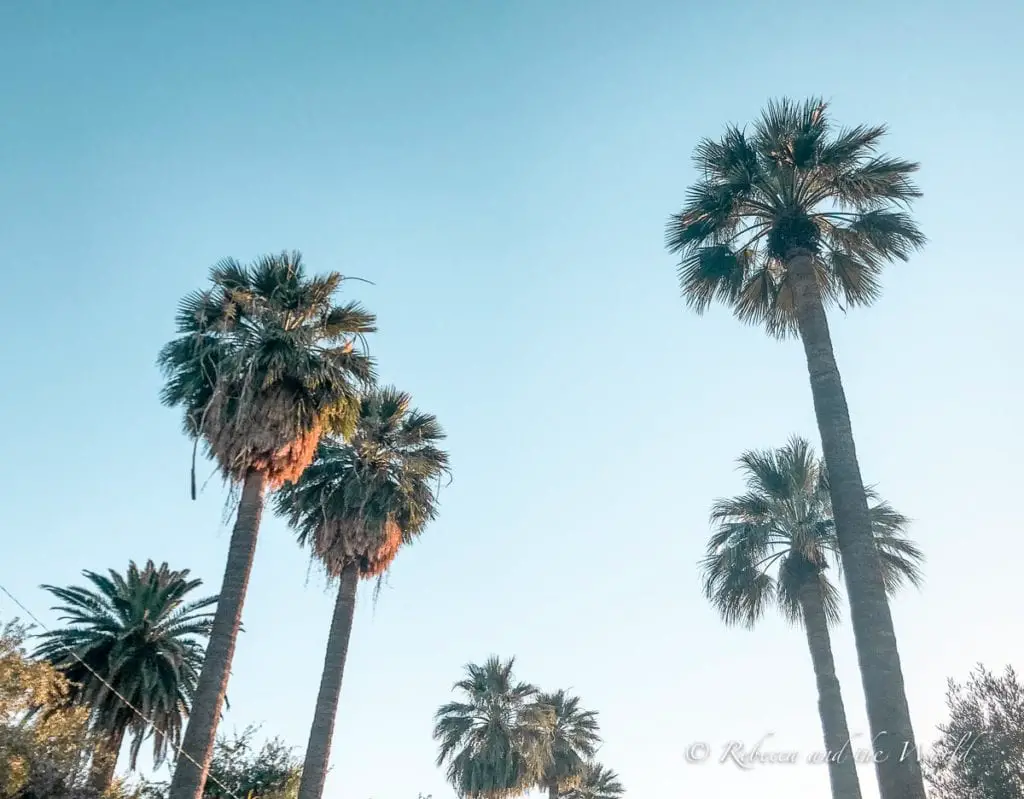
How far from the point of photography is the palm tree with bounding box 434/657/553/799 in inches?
1491

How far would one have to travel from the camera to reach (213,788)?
29.6 m

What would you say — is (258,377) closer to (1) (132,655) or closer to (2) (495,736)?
(1) (132,655)

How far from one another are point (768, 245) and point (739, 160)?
73.9 inches

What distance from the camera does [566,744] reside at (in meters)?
44.1

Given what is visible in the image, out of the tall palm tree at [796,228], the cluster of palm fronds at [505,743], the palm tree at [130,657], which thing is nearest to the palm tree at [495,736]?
the cluster of palm fronds at [505,743]

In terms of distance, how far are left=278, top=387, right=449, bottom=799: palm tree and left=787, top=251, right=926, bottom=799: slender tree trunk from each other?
13875 mm

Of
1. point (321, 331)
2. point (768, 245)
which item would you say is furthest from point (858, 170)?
point (321, 331)

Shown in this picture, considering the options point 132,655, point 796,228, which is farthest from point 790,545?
point 132,655

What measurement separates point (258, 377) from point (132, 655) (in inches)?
546

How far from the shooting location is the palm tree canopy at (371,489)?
88.3ft

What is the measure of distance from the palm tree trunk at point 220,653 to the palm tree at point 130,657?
36.7 feet

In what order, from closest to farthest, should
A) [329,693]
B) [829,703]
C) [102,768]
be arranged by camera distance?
[829,703]
[102,768]
[329,693]

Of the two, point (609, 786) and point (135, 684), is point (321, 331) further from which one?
point (609, 786)

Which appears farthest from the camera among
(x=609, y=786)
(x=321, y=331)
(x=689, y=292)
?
(x=609, y=786)
